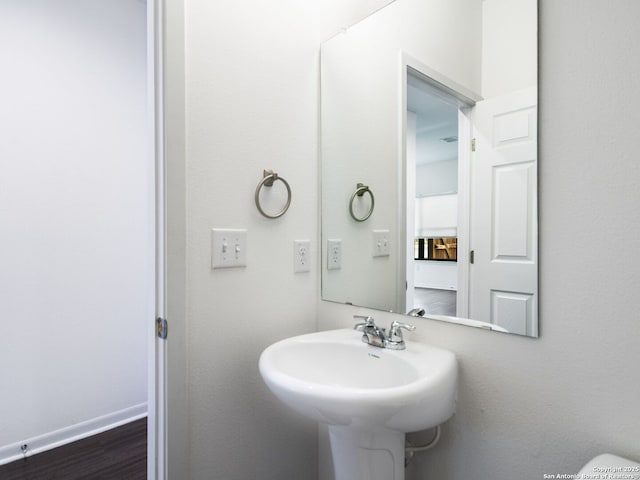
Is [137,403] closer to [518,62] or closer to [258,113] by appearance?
[258,113]

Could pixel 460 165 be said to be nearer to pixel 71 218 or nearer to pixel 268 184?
pixel 268 184

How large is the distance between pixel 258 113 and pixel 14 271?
5.02 feet

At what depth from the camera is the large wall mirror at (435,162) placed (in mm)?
816

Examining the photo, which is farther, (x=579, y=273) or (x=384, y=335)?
(x=384, y=335)

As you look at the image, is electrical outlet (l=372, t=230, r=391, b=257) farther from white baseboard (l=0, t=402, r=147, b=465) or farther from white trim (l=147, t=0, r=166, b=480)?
white baseboard (l=0, t=402, r=147, b=465)

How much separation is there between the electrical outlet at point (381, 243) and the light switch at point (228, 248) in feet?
1.49

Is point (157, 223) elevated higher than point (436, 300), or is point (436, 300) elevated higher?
point (157, 223)

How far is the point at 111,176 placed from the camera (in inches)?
77.2

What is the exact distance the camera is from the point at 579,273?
723mm

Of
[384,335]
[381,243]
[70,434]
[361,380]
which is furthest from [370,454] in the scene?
[70,434]

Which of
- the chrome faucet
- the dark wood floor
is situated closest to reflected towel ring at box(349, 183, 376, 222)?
the chrome faucet

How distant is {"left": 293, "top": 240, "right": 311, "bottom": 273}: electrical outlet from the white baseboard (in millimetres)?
1639

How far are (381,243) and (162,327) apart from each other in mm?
735

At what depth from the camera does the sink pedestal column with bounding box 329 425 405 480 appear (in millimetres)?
857
